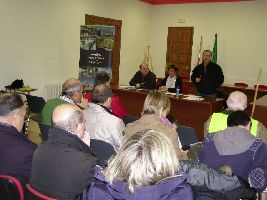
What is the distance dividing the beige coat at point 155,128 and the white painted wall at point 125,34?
441cm

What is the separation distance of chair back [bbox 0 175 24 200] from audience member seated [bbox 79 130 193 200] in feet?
1.70

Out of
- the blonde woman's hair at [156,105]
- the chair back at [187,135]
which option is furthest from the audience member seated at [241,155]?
the chair back at [187,135]

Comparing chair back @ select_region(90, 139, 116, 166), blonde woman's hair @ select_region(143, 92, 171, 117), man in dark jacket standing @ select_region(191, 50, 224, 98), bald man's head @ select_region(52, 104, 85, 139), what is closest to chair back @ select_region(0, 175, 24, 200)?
bald man's head @ select_region(52, 104, 85, 139)

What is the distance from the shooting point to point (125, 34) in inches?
367

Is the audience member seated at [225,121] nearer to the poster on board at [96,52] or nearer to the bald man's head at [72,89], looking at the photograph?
the bald man's head at [72,89]

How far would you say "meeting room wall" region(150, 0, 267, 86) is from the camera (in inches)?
335

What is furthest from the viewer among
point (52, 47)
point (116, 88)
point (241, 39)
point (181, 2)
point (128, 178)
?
point (181, 2)

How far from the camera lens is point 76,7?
7691mm

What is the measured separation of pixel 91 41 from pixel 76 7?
1.48 metres

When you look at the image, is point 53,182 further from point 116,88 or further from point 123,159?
point 116,88

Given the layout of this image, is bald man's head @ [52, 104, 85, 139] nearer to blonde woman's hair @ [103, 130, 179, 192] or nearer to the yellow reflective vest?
blonde woman's hair @ [103, 130, 179, 192]

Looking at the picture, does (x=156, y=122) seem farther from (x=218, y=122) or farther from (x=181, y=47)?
(x=181, y=47)

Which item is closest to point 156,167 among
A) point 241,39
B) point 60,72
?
point 60,72

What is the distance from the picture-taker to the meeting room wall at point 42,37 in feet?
21.1
